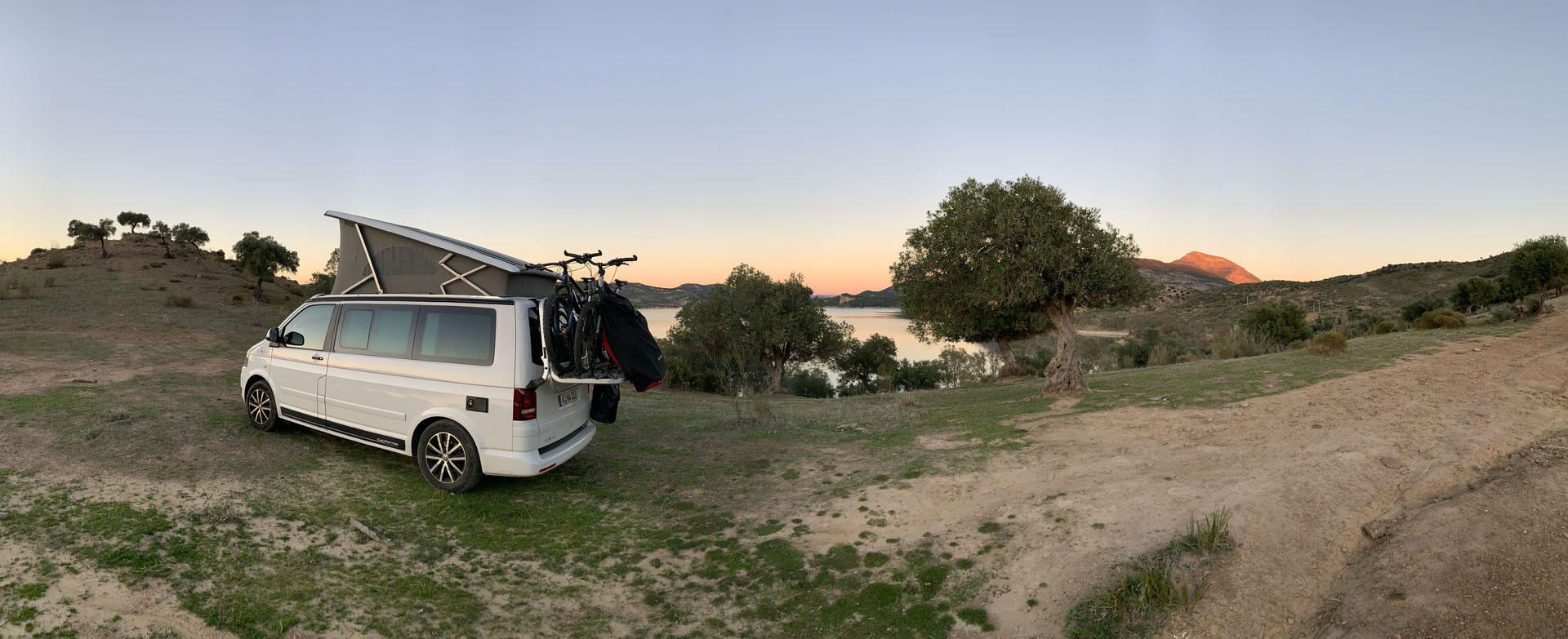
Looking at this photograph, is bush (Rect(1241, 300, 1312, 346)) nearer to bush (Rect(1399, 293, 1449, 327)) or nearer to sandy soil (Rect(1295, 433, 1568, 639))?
bush (Rect(1399, 293, 1449, 327))

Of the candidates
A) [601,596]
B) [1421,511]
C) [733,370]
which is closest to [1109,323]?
[733,370]

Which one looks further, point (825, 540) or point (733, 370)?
point (733, 370)

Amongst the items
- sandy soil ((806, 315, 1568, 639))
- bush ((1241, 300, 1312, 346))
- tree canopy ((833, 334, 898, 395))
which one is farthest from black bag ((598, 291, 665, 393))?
bush ((1241, 300, 1312, 346))

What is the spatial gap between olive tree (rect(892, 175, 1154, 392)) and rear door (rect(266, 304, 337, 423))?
35.7 feet

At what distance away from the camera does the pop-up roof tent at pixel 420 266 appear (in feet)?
22.5

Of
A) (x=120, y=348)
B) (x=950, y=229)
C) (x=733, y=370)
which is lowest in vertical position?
(x=733, y=370)

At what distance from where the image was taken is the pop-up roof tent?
6.86m

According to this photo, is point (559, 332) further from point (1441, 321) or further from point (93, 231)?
point (93, 231)

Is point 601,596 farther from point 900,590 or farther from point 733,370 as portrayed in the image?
point 733,370

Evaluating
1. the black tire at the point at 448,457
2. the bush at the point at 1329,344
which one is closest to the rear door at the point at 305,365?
the black tire at the point at 448,457

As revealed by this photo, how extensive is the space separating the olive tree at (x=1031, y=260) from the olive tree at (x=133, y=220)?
5089 cm

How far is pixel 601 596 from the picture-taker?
14.2 ft

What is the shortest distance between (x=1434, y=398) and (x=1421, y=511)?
236 inches

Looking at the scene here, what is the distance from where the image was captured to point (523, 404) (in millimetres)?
5562
